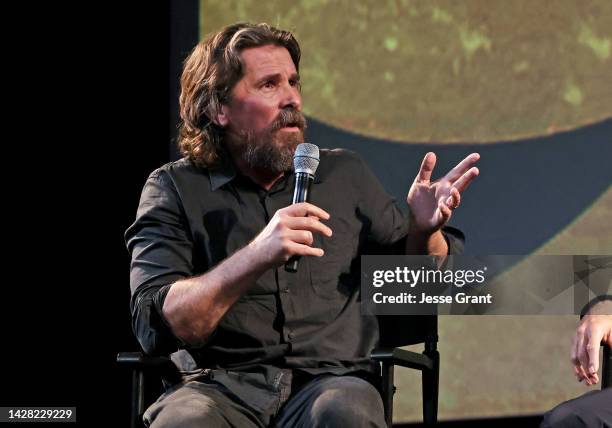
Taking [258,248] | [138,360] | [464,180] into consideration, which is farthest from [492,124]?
[138,360]

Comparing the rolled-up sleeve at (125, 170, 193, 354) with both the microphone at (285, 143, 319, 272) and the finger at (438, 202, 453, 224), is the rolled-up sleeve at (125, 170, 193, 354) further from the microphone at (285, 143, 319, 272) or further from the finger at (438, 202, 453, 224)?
the finger at (438, 202, 453, 224)

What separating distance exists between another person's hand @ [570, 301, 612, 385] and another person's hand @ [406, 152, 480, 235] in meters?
0.40

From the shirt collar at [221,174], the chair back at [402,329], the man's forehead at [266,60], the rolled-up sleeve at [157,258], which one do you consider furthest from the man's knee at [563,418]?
the man's forehead at [266,60]

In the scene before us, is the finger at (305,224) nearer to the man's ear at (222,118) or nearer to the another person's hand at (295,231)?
Result: the another person's hand at (295,231)

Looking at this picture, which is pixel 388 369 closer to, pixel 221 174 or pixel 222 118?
pixel 221 174

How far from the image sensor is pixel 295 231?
1.88 meters

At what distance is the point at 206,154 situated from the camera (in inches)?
95.2

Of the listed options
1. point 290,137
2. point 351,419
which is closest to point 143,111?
point 290,137

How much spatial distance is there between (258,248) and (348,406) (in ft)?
1.25

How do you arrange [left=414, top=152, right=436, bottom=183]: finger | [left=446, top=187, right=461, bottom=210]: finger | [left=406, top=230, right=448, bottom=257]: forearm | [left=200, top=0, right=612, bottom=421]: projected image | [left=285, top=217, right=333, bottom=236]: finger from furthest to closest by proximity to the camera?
[left=200, top=0, right=612, bottom=421]: projected image, [left=406, top=230, right=448, bottom=257]: forearm, [left=414, top=152, right=436, bottom=183]: finger, [left=446, top=187, right=461, bottom=210]: finger, [left=285, top=217, right=333, bottom=236]: finger

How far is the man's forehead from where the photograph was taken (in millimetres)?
2445

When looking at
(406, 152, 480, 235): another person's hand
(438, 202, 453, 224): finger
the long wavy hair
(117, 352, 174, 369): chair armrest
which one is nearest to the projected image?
the long wavy hair

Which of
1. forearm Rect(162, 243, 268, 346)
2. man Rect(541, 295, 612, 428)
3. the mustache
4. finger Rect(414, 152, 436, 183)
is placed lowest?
man Rect(541, 295, 612, 428)

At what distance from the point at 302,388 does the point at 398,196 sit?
1.32m
